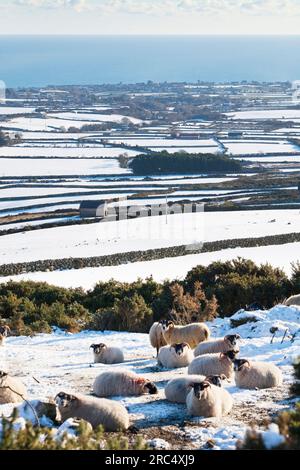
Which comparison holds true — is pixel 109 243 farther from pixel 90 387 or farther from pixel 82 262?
pixel 90 387

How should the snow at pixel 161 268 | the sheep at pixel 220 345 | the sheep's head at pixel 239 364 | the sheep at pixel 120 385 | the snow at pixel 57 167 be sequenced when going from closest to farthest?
the sheep at pixel 120 385 → the sheep's head at pixel 239 364 → the sheep at pixel 220 345 → the snow at pixel 161 268 → the snow at pixel 57 167

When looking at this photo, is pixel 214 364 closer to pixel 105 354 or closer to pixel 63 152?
pixel 105 354

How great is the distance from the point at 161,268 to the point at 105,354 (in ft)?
68.8

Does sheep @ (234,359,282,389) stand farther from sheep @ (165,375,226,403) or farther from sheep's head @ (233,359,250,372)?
sheep @ (165,375,226,403)

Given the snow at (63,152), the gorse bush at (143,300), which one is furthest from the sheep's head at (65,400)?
the snow at (63,152)

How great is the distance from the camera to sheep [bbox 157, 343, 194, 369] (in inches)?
521

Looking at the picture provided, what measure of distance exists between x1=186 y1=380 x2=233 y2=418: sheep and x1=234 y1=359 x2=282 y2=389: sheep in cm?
125

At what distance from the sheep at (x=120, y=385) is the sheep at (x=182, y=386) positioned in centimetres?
42

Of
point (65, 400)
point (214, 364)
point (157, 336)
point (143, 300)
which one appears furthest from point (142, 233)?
point (65, 400)

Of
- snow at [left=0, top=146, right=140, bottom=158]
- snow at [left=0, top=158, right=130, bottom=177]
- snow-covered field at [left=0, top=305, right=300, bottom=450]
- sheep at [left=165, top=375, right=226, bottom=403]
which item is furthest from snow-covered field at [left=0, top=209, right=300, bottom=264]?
snow at [left=0, top=146, right=140, bottom=158]

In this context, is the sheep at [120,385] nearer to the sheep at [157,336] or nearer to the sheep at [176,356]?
the sheep at [176,356]

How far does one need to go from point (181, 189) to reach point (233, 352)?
192 ft

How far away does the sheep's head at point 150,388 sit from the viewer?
38.3 feet
